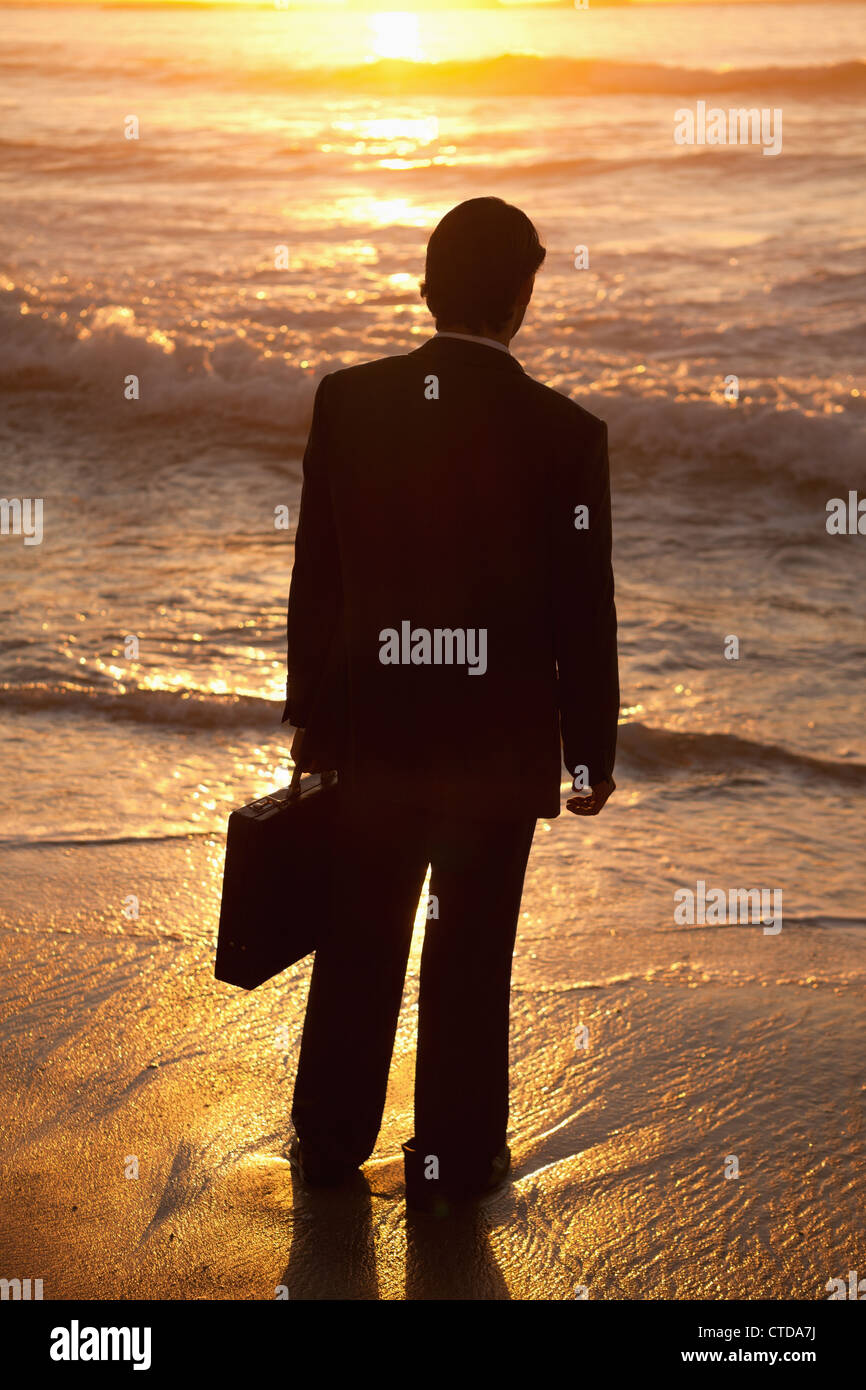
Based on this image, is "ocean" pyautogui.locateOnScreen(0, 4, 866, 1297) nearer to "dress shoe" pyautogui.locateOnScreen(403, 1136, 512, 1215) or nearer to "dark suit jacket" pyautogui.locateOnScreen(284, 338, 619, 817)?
"dress shoe" pyautogui.locateOnScreen(403, 1136, 512, 1215)

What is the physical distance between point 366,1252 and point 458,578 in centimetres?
121

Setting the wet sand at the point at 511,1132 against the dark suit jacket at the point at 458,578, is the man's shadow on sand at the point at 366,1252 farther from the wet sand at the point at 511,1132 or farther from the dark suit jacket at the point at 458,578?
the dark suit jacket at the point at 458,578

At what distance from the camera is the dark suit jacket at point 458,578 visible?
214 centimetres

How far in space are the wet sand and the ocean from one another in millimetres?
31

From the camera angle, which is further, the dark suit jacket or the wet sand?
the wet sand

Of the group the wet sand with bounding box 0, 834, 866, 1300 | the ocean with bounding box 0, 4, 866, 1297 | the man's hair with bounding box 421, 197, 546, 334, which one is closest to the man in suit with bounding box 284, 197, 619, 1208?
the man's hair with bounding box 421, 197, 546, 334

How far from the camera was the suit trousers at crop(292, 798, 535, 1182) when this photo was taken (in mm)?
2332

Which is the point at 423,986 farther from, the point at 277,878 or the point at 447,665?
the point at 447,665

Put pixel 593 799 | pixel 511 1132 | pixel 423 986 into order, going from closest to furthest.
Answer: pixel 593 799
pixel 423 986
pixel 511 1132

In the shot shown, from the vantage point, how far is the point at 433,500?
2.16 m

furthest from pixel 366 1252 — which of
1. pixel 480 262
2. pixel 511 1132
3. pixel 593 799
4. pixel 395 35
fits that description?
pixel 395 35

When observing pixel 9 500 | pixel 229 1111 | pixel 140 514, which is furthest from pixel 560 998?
pixel 9 500

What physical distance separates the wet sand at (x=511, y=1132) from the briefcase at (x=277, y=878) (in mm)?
473
